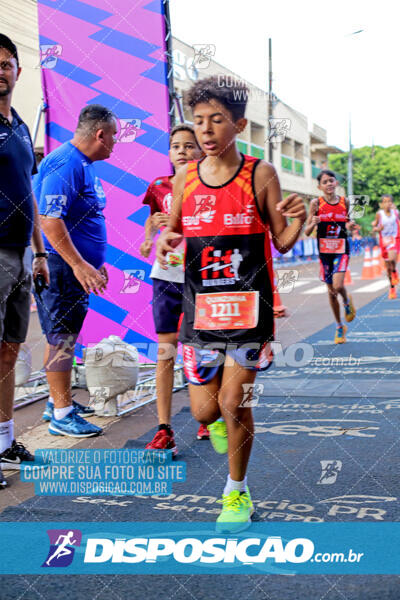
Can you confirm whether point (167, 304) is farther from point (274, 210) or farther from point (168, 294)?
point (274, 210)

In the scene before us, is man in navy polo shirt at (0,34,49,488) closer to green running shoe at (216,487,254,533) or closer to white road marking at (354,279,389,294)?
green running shoe at (216,487,254,533)

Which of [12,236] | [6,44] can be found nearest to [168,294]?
[12,236]

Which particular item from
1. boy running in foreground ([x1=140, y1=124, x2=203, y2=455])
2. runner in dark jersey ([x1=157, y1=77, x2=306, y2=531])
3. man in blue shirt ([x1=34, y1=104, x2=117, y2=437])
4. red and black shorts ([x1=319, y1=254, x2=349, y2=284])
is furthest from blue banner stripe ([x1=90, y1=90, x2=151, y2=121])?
red and black shorts ([x1=319, y1=254, x2=349, y2=284])

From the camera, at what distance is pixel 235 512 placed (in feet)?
10.0

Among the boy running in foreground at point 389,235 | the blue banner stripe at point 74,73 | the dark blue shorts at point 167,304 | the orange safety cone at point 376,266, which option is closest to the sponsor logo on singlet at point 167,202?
the dark blue shorts at point 167,304

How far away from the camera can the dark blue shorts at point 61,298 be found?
4.76 metres

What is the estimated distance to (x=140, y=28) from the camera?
589 centimetres

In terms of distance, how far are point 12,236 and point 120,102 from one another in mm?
2462

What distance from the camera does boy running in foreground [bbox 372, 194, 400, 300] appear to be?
571 inches

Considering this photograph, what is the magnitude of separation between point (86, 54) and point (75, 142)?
1.60 m

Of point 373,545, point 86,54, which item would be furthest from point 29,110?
point 373,545

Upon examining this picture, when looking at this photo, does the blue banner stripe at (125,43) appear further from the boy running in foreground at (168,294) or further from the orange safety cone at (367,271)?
the orange safety cone at (367,271)

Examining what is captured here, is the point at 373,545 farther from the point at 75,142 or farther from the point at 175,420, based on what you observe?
the point at 75,142

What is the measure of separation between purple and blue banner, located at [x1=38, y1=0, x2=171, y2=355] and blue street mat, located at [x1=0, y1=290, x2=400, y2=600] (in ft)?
4.15
